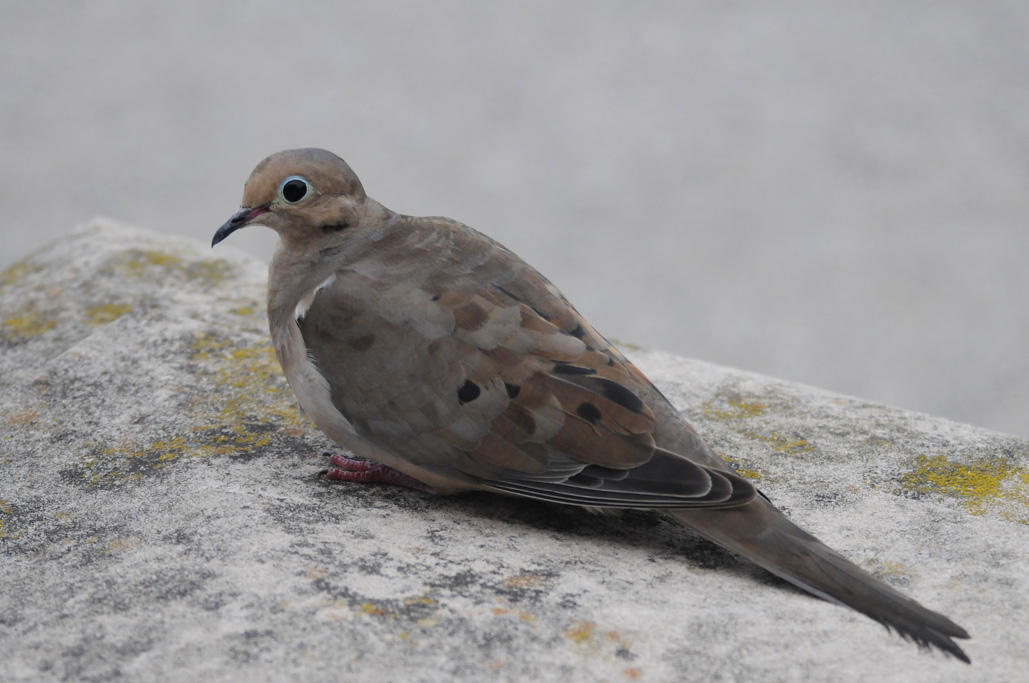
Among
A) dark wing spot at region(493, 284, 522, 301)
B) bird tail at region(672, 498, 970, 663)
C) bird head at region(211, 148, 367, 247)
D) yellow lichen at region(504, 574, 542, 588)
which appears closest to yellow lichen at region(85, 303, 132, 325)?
bird head at region(211, 148, 367, 247)

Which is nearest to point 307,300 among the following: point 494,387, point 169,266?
point 494,387

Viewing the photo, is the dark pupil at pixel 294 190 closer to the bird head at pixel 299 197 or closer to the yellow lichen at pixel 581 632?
the bird head at pixel 299 197

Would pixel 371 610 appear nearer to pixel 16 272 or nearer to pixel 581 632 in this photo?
pixel 581 632

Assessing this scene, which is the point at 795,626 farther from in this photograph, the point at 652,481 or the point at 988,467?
the point at 988,467

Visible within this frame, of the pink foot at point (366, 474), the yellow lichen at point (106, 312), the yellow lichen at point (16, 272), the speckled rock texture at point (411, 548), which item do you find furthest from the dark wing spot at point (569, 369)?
the yellow lichen at point (16, 272)

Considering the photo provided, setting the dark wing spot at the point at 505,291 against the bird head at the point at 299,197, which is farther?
the bird head at the point at 299,197

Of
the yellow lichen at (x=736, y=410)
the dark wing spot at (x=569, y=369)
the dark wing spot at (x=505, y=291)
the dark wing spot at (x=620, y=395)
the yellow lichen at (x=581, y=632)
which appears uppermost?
the dark wing spot at (x=505, y=291)

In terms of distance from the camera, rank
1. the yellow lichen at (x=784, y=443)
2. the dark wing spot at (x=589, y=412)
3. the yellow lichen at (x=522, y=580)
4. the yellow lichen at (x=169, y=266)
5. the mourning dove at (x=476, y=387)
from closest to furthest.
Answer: the yellow lichen at (x=522, y=580) → the mourning dove at (x=476, y=387) → the dark wing spot at (x=589, y=412) → the yellow lichen at (x=784, y=443) → the yellow lichen at (x=169, y=266)
